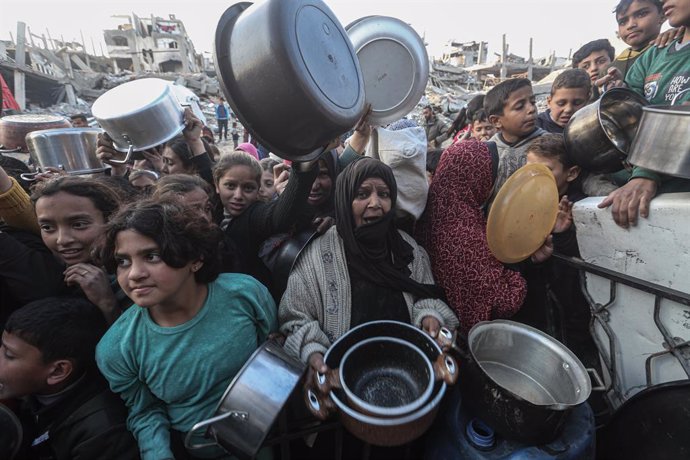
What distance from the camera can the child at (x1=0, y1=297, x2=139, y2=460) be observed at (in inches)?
50.4

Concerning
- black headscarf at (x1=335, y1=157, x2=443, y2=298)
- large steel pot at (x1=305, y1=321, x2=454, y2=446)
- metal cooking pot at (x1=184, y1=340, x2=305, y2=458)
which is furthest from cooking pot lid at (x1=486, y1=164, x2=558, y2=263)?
metal cooking pot at (x1=184, y1=340, x2=305, y2=458)

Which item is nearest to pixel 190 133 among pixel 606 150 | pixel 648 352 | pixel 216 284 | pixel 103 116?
pixel 103 116

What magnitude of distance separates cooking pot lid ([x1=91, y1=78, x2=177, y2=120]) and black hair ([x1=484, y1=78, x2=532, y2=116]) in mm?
2716

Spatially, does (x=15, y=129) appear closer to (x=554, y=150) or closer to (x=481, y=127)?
(x=554, y=150)

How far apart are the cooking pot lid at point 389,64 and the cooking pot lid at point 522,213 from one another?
0.93 m

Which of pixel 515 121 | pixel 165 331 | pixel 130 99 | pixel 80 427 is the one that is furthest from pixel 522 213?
pixel 130 99

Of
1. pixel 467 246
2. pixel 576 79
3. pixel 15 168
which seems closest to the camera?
pixel 467 246

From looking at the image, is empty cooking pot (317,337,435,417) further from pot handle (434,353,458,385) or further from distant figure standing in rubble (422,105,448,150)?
distant figure standing in rubble (422,105,448,150)

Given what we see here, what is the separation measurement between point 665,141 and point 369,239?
4.54 feet

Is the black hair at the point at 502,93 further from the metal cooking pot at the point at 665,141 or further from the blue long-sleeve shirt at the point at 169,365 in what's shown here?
the blue long-sleeve shirt at the point at 169,365

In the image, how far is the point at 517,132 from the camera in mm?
2496

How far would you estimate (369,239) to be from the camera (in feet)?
5.66

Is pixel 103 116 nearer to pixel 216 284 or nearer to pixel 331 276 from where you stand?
pixel 216 284

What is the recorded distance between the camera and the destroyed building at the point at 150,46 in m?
33.8
